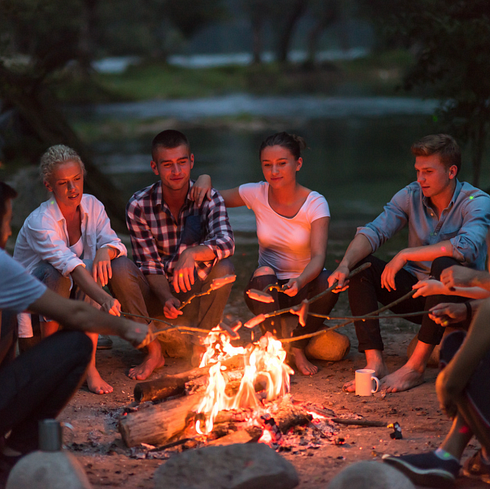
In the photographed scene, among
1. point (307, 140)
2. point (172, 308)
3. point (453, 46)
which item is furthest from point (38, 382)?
point (307, 140)

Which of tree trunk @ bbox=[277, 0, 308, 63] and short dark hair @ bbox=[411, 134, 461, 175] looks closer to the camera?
short dark hair @ bbox=[411, 134, 461, 175]

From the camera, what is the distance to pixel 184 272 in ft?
14.0

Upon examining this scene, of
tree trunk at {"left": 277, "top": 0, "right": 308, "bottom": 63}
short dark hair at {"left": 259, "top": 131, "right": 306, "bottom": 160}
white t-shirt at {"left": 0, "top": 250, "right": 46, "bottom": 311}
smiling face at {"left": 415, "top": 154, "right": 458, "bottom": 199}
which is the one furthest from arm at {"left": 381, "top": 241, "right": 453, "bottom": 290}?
tree trunk at {"left": 277, "top": 0, "right": 308, "bottom": 63}

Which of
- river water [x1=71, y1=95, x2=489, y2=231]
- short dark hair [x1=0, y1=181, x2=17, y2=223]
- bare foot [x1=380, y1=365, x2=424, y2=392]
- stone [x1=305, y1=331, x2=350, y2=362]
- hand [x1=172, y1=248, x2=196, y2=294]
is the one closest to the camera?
short dark hair [x1=0, y1=181, x2=17, y2=223]

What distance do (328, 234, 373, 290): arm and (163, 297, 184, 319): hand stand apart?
3.29 feet

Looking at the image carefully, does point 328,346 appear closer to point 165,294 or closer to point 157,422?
point 165,294

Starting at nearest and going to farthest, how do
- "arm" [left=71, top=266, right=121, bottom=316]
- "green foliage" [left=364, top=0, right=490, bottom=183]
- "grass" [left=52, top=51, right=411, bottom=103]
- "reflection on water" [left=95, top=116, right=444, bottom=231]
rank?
"arm" [left=71, top=266, right=121, bottom=316]
"green foliage" [left=364, top=0, right=490, bottom=183]
"reflection on water" [left=95, top=116, right=444, bottom=231]
"grass" [left=52, top=51, right=411, bottom=103]

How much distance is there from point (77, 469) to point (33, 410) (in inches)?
21.4

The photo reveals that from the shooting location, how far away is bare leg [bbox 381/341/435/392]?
163 inches

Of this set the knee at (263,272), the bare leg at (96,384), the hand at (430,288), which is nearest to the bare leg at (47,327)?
the bare leg at (96,384)

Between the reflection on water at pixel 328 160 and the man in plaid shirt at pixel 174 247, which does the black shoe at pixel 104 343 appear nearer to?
the man in plaid shirt at pixel 174 247

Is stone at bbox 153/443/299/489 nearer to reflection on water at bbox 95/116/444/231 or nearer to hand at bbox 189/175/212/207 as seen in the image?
hand at bbox 189/175/212/207

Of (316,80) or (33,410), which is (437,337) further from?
(316,80)

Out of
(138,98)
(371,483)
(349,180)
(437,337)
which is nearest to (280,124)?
(349,180)
